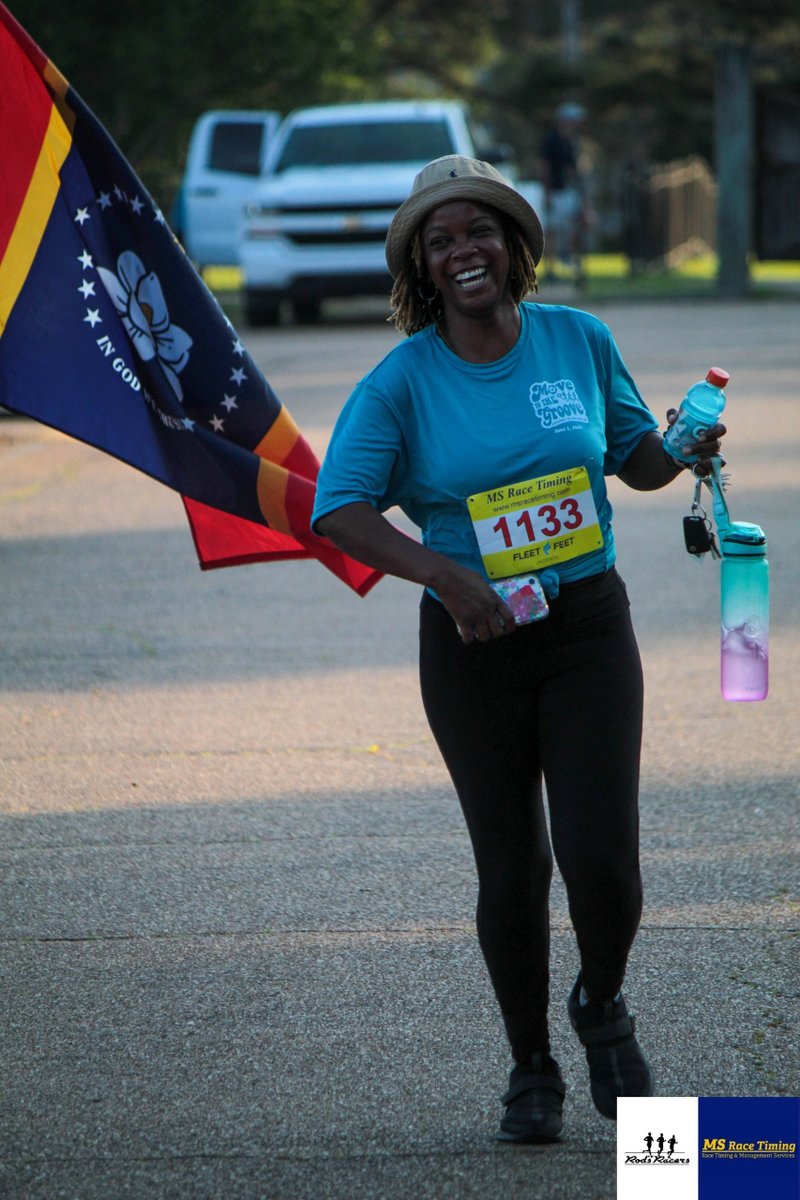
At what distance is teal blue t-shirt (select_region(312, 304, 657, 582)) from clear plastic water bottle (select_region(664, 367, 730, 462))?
0.14 m

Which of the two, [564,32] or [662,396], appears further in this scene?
[564,32]

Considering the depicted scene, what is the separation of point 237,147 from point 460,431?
23.1 metres

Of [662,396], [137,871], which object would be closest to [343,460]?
[137,871]

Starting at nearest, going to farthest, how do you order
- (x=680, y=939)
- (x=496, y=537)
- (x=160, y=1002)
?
(x=496, y=537), (x=160, y=1002), (x=680, y=939)

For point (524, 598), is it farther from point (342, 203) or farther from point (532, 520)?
point (342, 203)

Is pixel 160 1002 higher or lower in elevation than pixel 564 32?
higher

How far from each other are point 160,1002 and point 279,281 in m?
17.5

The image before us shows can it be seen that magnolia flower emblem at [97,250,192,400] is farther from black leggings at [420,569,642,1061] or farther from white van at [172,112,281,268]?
white van at [172,112,281,268]

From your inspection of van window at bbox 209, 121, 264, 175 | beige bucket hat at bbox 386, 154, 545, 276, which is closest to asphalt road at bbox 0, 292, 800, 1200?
Answer: beige bucket hat at bbox 386, 154, 545, 276

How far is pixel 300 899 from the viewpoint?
5.01m

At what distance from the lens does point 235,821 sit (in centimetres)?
573

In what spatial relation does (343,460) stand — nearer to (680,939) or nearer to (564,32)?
(680,939)

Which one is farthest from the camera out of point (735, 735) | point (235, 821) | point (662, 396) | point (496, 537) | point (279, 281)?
point (279, 281)

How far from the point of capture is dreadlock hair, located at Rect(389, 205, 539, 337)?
3.69 meters
